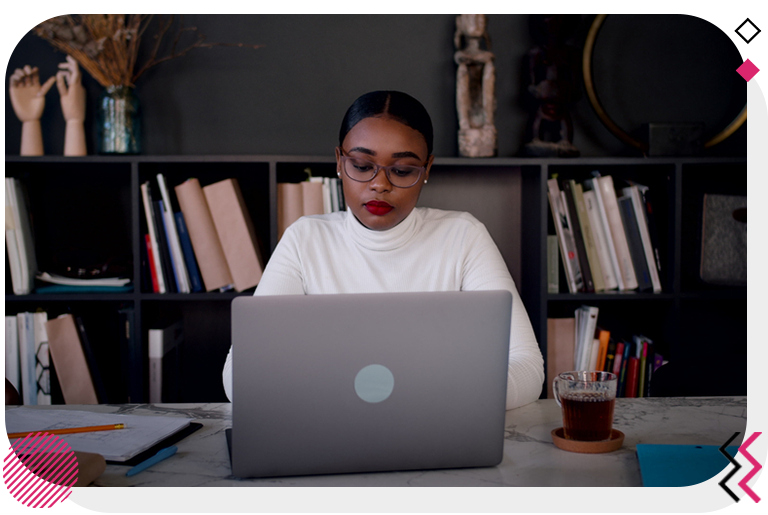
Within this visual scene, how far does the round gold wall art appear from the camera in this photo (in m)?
2.10

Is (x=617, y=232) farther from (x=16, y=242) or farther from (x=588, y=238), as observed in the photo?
(x=16, y=242)

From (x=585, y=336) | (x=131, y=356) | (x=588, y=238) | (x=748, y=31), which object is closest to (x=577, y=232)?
(x=588, y=238)

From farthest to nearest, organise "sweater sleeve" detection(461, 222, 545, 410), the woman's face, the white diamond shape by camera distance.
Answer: the woman's face
"sweater sleeve" detection(461, 222, 545, 410)
the white diamond shape

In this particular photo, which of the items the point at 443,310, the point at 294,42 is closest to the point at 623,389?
the point at 443,310

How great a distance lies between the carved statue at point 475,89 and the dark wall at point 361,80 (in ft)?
0.55

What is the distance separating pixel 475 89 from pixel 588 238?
656 mm

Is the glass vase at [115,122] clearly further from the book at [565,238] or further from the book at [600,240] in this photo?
the book at [600,240]

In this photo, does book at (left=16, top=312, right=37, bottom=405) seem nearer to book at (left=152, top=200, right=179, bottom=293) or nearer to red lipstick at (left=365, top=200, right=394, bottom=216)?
book at (left=152, top=200, right=179, bottom=293)

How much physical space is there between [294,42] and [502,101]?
0.81 meters

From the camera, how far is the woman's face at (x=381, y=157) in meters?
1.42

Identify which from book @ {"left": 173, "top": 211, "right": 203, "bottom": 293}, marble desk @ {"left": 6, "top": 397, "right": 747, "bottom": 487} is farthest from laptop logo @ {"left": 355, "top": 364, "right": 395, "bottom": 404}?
book @ {"left": 173, "top": 211, "right": 203, "bottom": 293}

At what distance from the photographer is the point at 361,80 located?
2.23 m

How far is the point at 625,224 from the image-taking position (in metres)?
2.07

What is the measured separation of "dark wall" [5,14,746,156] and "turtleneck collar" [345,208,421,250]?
0.79m
